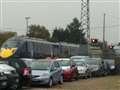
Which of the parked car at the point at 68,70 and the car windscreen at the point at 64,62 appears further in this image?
the car windscreen at the point at 64,62

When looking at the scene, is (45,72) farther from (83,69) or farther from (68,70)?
(83,69)

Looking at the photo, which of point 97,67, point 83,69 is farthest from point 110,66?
point 83,69

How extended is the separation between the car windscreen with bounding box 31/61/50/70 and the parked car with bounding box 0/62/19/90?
4129 millimetres

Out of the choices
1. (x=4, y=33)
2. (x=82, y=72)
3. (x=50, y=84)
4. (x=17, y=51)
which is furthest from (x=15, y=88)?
(x=4, y=33)

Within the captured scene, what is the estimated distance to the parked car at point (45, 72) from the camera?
2411 cm

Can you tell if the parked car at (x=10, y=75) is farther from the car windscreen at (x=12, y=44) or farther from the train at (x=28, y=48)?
the car windscreen at (x=12, y=44)

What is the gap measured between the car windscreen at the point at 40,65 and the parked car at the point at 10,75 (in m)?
4.13

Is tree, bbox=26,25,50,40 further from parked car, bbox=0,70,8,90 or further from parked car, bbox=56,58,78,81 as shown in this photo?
parked car, bbox=0,70,8,90

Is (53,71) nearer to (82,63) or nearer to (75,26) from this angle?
(82,63)

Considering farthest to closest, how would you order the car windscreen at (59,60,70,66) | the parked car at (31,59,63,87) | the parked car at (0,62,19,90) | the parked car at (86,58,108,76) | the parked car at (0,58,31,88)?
the parked car at (86,58,108,76) → the car windscreen at (59,60,70,66) → the parked car at (31,59,63,87) → the parked car at (0,58,31,88) → the parked car at (0,62,19,90)

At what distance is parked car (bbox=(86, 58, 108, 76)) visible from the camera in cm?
4041

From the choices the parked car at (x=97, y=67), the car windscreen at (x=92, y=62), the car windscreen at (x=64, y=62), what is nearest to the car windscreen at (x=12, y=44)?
the parked car at (x=97, y=67)

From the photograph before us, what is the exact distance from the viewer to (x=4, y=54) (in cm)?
4547

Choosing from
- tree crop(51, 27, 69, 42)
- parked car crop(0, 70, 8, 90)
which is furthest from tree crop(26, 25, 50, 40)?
parked car crop(0, 70, 8, 90)
